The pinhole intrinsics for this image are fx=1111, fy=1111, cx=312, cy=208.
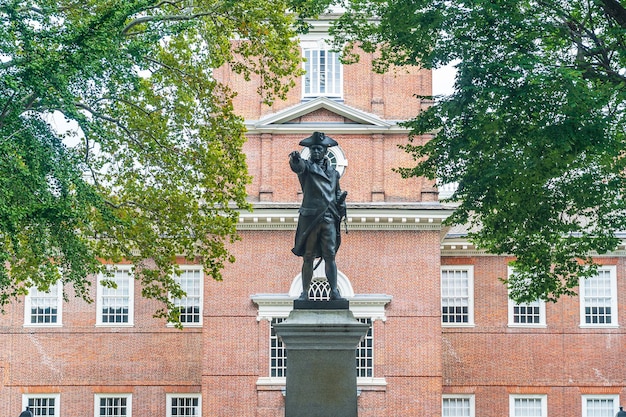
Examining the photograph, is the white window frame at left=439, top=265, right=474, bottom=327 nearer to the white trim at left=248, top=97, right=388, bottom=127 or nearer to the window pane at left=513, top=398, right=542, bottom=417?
the window pane at left=513, top=398, right=542, bottom=417

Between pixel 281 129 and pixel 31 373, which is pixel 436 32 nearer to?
pixel 281 129

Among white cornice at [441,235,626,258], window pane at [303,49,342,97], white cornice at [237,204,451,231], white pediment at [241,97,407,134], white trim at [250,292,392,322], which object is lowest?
white trim at [250,292,392,322]

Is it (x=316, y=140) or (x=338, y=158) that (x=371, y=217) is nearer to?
(x=338, y=158)

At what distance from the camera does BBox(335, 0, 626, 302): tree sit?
1994cm

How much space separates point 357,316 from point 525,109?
1506cm

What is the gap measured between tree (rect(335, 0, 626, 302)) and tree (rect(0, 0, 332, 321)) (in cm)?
368

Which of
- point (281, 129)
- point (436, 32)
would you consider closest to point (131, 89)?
point (436, 32)

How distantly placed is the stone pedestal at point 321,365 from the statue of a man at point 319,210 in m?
0.64

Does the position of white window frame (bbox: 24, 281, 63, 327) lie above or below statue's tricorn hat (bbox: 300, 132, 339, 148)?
below

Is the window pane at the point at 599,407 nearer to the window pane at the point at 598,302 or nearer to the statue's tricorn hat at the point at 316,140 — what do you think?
the window pane at the point at 598,302

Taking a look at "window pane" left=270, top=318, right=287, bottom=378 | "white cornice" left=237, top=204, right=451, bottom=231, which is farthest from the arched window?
"window pane" left=270, top=318, right=287, bottom=378

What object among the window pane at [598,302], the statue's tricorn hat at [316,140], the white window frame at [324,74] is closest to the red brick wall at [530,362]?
the window pane at [598,302]

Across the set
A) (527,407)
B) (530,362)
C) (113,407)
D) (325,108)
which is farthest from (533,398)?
(113,407)

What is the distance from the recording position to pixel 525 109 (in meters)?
20.2
